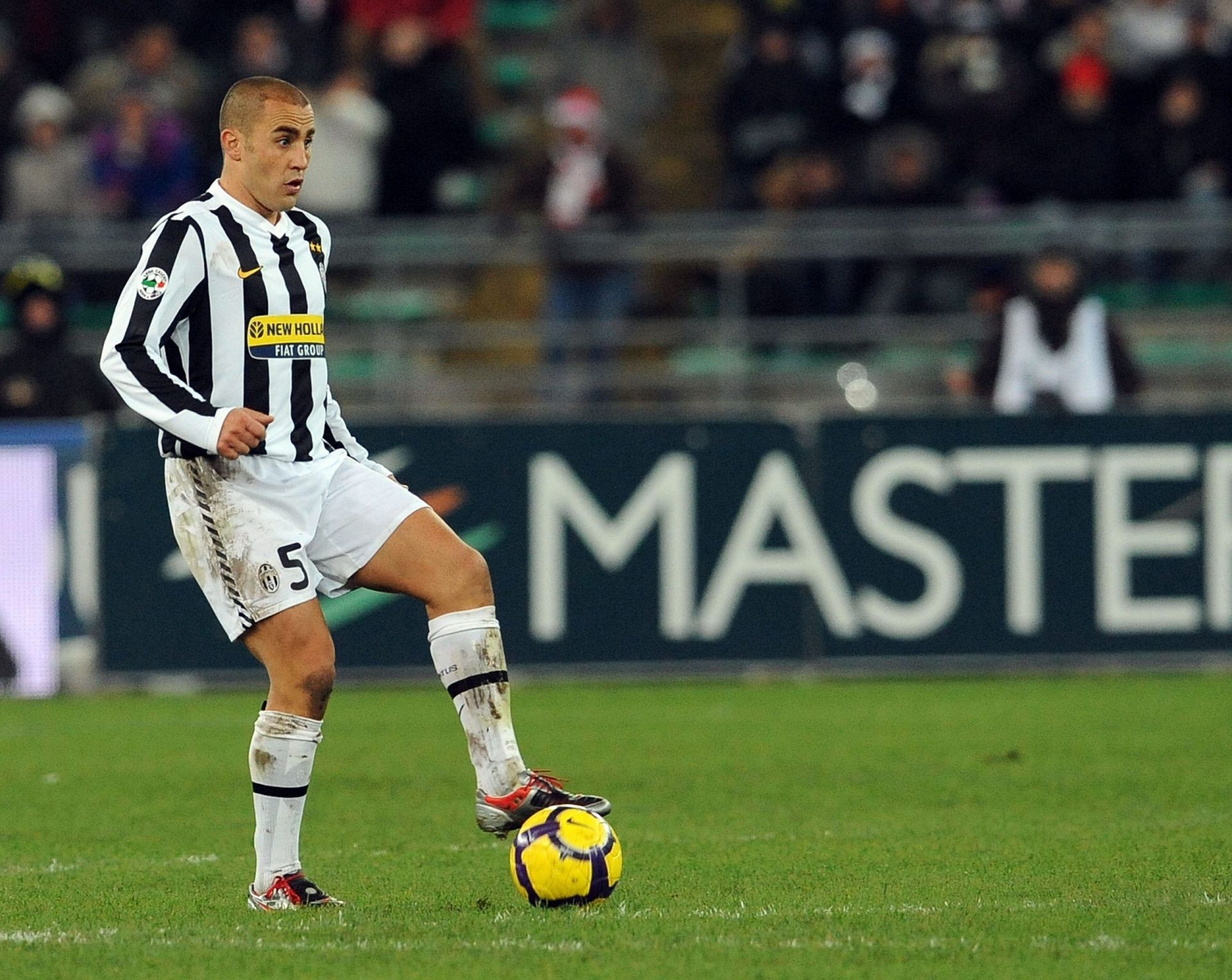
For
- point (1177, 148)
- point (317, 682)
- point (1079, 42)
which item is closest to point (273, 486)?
point (317, 682)

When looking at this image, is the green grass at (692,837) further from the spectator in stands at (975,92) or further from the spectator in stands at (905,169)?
the spectator in stands at (975,92)

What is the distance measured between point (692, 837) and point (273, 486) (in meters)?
2.07

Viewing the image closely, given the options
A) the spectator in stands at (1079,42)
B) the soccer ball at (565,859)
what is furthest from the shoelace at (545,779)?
the spectator in stands at (1079,42)

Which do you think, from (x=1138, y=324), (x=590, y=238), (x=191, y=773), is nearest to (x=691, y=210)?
(x=590, y=238)

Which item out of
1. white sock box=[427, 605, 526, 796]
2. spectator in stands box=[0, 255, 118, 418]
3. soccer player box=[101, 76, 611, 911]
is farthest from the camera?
spectator in stands box=[0, 255, 118, 418]

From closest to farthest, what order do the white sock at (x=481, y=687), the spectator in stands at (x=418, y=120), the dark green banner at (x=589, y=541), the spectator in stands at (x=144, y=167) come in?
the white sock at (x=481, y=687)
the dark green banner at (x=589, y=541)
the spectator in stands at (x=144, y=167)
the spectator in stands at (x=418, y=120)

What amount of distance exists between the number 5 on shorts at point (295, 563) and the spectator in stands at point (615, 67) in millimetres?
11899

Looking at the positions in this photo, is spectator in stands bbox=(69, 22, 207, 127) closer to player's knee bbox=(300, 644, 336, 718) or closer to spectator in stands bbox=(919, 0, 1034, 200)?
spectator in stands bbox=(919, 0, 1034, 200)

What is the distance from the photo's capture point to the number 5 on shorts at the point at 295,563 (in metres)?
5.95

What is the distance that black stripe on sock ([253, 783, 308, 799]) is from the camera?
5.93m

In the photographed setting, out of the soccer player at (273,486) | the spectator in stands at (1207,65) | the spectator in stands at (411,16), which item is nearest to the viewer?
the soccer player at (273,486)

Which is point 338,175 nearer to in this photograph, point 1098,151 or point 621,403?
point 621,403

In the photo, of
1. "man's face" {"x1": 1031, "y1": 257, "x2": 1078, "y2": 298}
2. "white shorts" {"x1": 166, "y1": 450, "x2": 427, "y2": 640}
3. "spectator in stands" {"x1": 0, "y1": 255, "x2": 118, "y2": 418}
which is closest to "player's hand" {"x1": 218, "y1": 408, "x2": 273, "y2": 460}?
"white shorts" {"x1": 166, "y1": 450, "x2": 427, "y2": 640}

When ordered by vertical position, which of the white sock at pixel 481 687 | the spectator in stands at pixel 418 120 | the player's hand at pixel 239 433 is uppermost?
the spectator in stands at pixel 418 120
